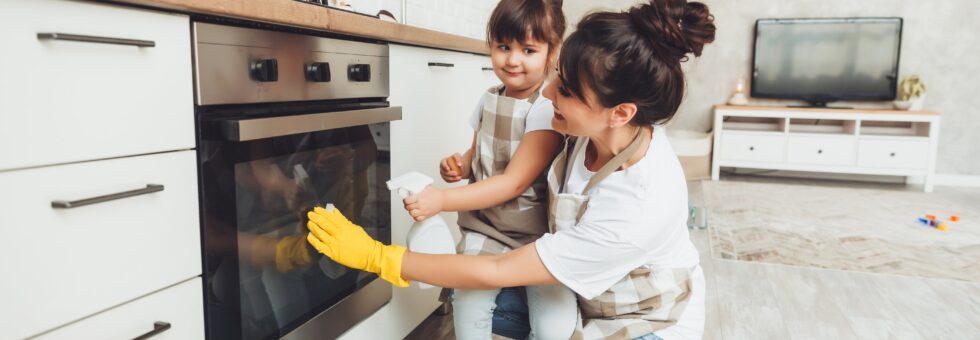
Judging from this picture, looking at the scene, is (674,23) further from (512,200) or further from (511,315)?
(511,315)

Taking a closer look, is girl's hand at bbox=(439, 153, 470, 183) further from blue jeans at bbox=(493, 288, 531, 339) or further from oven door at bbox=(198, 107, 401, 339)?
blue jeans at bbox=(493, 288, 531, 339)

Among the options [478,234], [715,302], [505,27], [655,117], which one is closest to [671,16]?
[655,117]

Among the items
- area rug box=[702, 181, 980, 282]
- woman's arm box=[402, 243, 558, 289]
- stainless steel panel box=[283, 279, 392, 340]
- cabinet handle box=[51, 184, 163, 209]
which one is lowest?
area rug box=[702, 181, 980, 282]

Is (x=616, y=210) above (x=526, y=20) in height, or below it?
below

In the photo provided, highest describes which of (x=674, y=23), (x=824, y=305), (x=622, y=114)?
(x=674, y=23)

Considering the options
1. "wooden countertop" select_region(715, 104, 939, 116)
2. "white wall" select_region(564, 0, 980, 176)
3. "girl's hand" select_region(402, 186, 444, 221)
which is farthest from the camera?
"white wall" select_region(564, 0, 980, 176)

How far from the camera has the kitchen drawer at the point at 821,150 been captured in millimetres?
4531

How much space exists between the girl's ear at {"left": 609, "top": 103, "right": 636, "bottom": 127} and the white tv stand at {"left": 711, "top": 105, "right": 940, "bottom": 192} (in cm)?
406

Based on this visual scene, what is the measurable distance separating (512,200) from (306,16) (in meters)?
0.52

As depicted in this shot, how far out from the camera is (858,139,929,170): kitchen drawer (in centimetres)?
442

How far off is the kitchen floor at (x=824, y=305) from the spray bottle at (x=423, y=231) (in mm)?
695

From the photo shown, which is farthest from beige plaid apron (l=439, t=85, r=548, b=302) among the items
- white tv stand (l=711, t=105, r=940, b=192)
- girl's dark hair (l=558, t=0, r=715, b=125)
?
white tv stand (l=711, t=105, r=940, b=192)

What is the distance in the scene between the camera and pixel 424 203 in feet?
3.74

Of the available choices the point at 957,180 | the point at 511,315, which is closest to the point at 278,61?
the point at 511,315
